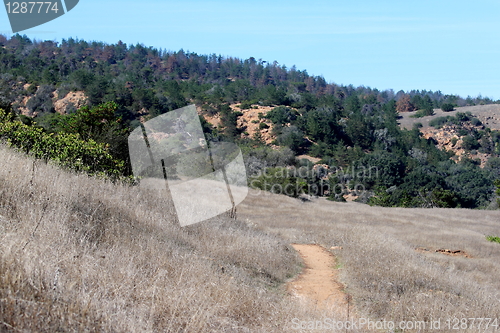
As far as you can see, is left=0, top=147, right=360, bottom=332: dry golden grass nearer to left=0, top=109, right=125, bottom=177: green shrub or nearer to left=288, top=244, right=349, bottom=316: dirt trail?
left=288, top=244, right=349, bottom=316: dirt trail

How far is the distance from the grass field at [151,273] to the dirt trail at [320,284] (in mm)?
229

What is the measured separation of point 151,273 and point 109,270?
567mm

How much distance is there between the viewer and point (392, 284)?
6895 mm

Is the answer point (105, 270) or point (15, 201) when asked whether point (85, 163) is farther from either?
point (105, 270)

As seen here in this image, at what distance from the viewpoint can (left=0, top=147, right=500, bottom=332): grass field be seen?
9.62ft

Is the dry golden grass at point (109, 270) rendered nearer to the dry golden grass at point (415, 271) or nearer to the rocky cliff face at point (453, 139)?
the dry golden grass at point (415, 271)

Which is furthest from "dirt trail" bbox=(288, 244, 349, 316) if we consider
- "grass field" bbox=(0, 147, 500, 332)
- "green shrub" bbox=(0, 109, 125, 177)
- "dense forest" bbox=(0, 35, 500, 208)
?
"dense forest" bbox=(0, 35, 500, 208)

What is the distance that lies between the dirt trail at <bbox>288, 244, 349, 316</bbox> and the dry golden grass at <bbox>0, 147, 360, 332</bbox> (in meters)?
0.38

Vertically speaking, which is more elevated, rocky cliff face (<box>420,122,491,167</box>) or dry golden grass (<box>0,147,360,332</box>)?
dry golden grass (<box>0,147,360,332</box>)

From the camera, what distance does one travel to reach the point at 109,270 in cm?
387

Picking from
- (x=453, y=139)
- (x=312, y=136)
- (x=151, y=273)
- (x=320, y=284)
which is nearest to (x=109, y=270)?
(x=151, y=273)

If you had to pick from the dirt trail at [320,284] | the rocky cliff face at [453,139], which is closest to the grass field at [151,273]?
the dirt trail at [320,284]

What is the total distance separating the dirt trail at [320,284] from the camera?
A: 6000mm

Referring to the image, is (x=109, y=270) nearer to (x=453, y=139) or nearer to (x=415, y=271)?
(x=415, y=271)
